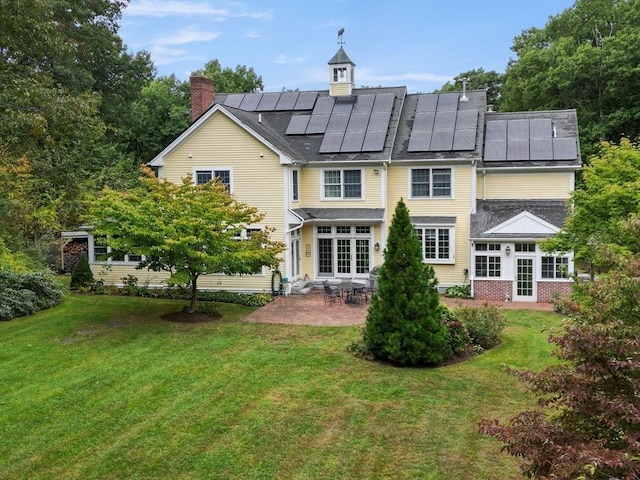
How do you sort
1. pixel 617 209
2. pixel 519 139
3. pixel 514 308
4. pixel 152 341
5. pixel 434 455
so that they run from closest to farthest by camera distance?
pixel 434 455
pixel 617 209
pixel 152 341
pixel 514 308
pixel 519 139

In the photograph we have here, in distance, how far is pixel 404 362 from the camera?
13328 millimetres

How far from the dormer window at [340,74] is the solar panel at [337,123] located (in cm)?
256

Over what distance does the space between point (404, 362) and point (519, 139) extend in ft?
50.1

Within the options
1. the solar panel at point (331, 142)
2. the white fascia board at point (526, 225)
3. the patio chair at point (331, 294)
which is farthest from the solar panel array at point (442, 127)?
the patio chair at point (331, 294)

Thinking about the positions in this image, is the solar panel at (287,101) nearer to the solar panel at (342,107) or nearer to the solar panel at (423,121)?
the solar panel at (342,107)

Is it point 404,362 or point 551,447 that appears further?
point 404,362

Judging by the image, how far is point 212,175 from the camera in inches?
915

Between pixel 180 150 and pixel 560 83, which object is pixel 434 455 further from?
pixel 560 83

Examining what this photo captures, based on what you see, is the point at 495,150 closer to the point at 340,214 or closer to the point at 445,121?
the point at 445,121

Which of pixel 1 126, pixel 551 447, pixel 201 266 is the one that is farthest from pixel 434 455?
pixel 1 126

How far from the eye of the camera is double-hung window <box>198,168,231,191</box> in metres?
23.2

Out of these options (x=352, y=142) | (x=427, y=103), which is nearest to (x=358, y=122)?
(x=352, y=142)

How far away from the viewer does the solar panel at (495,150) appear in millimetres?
24109

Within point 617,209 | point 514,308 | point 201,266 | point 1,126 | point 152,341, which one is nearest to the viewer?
point 1,126
